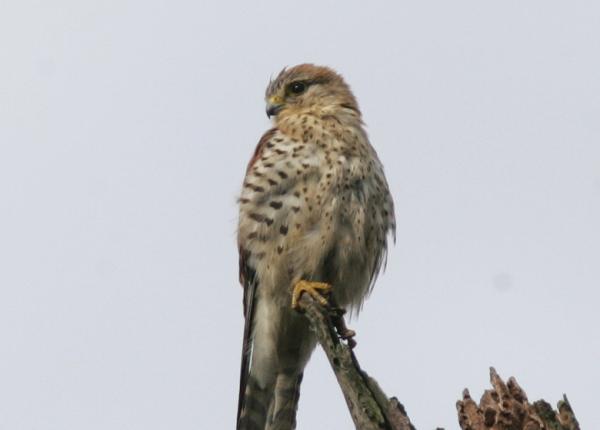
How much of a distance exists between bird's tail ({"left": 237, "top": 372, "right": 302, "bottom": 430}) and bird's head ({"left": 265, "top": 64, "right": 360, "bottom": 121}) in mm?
1776

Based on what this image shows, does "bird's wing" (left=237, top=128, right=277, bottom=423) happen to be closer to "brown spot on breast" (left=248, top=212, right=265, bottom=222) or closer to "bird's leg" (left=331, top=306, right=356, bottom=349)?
"brown spot on breast" (left=248, top=212, right=265, bottom=222)

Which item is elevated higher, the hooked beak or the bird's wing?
the hooked beak

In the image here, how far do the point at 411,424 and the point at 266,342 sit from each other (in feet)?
9.50

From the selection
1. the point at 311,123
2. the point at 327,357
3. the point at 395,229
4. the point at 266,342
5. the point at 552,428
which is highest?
the point at 311,123

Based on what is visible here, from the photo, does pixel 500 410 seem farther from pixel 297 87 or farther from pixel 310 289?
pixel 297 87

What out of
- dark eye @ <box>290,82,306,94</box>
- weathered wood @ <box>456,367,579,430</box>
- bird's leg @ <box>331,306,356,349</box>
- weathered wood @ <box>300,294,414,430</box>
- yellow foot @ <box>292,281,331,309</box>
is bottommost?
weathered wood @ <box>456,367,579,430</box>

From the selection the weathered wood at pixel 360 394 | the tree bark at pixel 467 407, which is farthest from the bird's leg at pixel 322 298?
the tree bark at pixel 467 407

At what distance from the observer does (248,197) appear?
7004mm

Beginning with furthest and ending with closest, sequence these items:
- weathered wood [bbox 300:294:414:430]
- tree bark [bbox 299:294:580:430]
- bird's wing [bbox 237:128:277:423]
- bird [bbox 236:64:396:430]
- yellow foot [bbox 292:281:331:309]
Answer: bird's wing [bbox 237:128:277:423] → bird [bbox 236:64:396:430] → yellow foot [bbox 292:281:331:309] → weathered wood [bbox 300:294:414:430] → tree bark [bbox 299:294:580:430]

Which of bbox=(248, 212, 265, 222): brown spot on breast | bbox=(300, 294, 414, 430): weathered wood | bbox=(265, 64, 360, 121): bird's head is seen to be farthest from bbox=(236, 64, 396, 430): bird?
bbox=(300, 294, 414, 430): weathered wood

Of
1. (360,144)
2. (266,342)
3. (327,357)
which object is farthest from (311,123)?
(327,357)

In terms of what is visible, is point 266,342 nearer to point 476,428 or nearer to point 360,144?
point 360,144

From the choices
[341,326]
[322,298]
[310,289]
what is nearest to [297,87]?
[310,289]

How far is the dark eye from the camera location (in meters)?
8.16
